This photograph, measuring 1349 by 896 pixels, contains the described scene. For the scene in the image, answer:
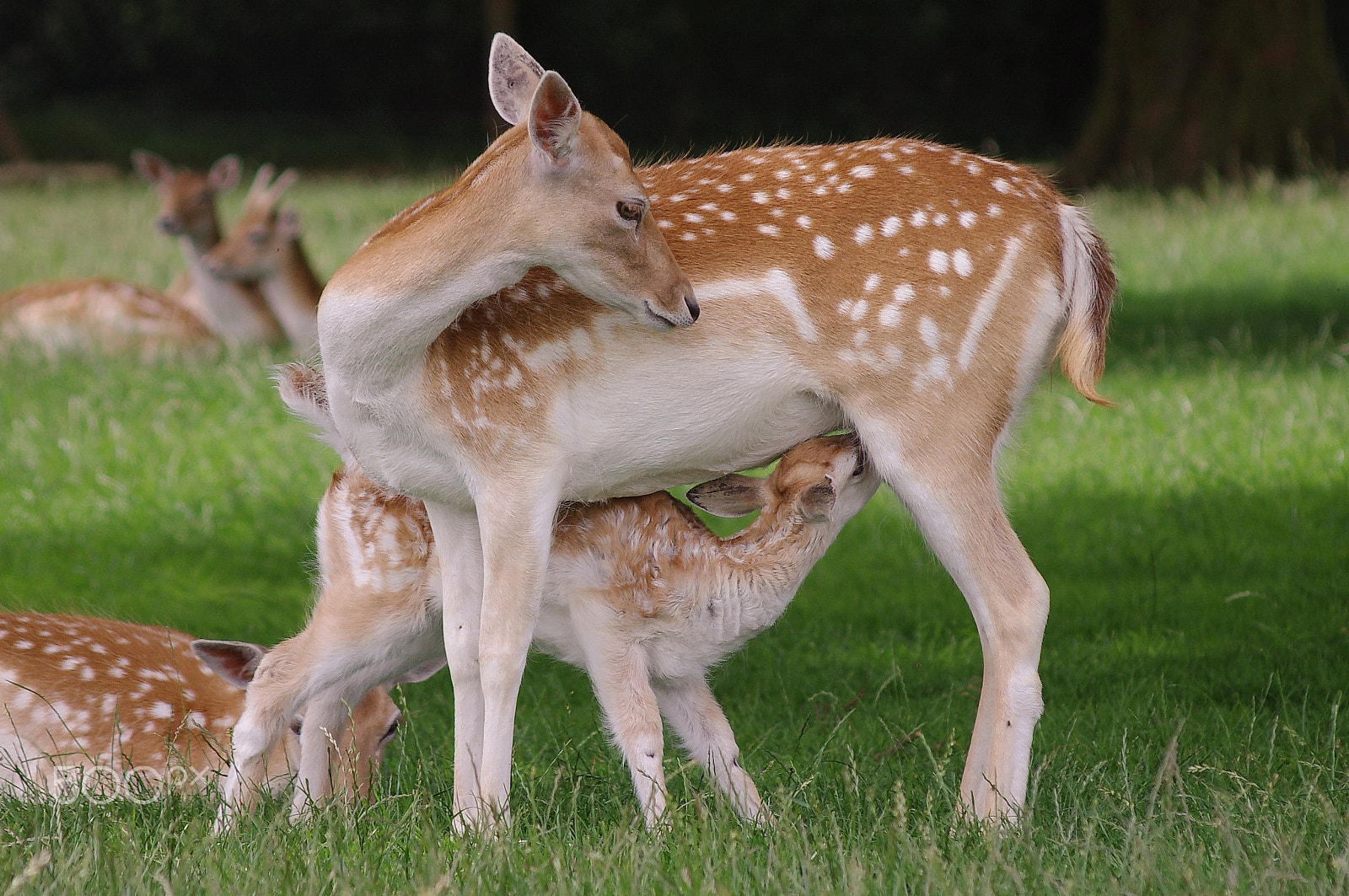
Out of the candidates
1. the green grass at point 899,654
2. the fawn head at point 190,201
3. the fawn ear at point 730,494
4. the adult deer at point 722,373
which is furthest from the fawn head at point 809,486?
the fawn head at point 190,201

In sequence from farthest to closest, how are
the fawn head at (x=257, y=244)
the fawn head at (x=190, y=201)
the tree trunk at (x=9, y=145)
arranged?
the tree trunk at (x=9, y=145) → the fawn head at (x=190, y=201) → the fawn head at (x=257, y=244)

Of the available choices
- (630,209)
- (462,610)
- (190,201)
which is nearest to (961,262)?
(630,209)

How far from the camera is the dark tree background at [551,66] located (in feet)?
74.7

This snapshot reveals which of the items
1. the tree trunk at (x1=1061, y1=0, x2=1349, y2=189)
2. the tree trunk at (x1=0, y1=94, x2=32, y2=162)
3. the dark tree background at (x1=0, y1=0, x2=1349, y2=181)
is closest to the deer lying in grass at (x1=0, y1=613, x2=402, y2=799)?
the tree trunk at (x1=1061, y1=0, x2=1349, y2=189)

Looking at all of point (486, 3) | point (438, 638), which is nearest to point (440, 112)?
point (486, 3)

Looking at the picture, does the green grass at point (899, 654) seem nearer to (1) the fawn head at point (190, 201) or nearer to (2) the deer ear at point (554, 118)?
(2) the deer ear at point (554, 118)

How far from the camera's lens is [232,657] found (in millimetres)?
4000

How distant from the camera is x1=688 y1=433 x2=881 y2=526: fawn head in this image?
145 inches

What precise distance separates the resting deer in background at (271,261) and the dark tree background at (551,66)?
12.7m

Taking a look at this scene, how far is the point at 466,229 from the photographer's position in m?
3.14

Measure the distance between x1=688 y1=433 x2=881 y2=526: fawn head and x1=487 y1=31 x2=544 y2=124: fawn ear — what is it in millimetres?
1051

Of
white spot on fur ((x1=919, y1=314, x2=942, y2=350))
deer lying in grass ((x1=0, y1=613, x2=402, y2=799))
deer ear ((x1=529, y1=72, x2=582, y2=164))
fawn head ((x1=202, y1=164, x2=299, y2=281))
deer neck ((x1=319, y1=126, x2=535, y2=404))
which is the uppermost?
deer ear ((x1=529, y1=72, x2=582, y2=164))

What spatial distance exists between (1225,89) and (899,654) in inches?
372

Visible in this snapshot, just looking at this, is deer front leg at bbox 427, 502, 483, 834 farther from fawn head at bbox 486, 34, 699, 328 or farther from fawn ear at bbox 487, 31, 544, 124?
fawn ear at bbox 487, 31, 544, 124
